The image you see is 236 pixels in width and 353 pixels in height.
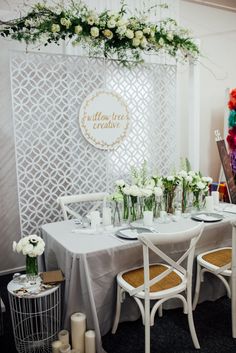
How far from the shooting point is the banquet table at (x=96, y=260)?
2182 millimetres

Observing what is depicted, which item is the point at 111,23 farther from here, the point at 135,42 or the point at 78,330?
the point at 78,330

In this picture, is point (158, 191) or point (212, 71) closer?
point (158, 191)

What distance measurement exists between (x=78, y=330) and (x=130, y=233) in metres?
0.69

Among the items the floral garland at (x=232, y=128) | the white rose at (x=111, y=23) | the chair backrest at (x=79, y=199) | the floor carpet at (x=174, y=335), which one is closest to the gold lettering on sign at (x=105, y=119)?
the chair backrest at (x=79, y=199)

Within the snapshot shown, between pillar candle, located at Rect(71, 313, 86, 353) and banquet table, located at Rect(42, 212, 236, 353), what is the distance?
0.06 m

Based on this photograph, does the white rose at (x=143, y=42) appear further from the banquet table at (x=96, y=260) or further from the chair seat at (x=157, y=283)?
the chair seat at (x=157, y=283)

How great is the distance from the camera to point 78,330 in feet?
7.04

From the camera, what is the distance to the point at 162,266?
A: 8.21 feet

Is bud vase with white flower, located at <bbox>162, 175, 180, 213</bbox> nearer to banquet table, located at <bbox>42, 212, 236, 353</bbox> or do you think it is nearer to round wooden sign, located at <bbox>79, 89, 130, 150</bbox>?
banquet table, located at <bbox>42, 212, 236, 353</bbox>

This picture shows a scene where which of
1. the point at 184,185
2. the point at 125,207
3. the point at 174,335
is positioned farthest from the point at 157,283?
the point at 184,185

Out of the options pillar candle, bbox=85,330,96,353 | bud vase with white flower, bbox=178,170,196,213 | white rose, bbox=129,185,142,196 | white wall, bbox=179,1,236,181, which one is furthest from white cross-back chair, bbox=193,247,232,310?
white wall, bbox=179,1,236,181

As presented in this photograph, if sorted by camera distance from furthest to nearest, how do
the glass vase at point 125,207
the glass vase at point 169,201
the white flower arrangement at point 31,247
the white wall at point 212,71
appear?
1. the white wall at point 212,71
2. the glass vase at point 169,201
3. the glass vase at point 125,207
4. the white flower arrangement at point 31,247

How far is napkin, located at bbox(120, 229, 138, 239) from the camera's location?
2.38 meters

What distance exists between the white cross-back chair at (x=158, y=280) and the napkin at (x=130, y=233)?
0.15m
